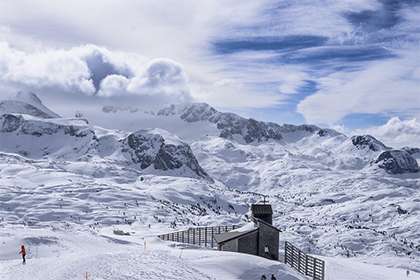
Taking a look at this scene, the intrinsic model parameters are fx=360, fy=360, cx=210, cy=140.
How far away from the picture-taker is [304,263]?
113ft

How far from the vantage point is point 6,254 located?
33250 mm

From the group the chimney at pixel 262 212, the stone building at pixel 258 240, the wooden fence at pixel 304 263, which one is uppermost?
the chimney at pixel 262 212

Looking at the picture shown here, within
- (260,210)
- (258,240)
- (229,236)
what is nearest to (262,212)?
(260,210)

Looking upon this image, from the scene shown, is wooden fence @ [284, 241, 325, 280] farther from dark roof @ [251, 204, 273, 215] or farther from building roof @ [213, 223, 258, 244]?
building roof @ [213, 223, 258, 244]

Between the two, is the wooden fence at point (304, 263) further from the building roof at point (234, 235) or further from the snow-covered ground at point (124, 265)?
Answer: the building roof at point (234, 235)

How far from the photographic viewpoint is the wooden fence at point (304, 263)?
104ft

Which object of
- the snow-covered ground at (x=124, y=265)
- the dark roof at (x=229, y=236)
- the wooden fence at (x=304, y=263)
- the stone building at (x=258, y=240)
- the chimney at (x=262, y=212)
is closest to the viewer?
the snow-covered ground at (x=124, y=265)

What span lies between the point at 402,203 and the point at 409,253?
94036mm

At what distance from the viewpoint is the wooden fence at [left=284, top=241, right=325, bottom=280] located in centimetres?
3167

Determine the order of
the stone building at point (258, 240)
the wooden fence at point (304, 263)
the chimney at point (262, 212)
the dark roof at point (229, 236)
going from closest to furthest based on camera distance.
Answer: the wooden fence at point (304, 263), the stone building at point (258, 240), the dark roof at point (229, 236), the chimney at point (262, 212)

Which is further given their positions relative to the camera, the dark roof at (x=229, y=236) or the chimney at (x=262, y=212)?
the chimney at (x=262, y=212)

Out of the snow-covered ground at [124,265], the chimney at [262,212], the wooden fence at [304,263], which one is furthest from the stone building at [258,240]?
the snow-covered ground at [124,265]

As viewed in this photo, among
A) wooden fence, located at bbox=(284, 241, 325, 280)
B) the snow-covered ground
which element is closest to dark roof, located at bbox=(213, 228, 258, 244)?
the snow-covered ground

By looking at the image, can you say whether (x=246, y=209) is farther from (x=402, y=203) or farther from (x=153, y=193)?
(x=402, y=203)
